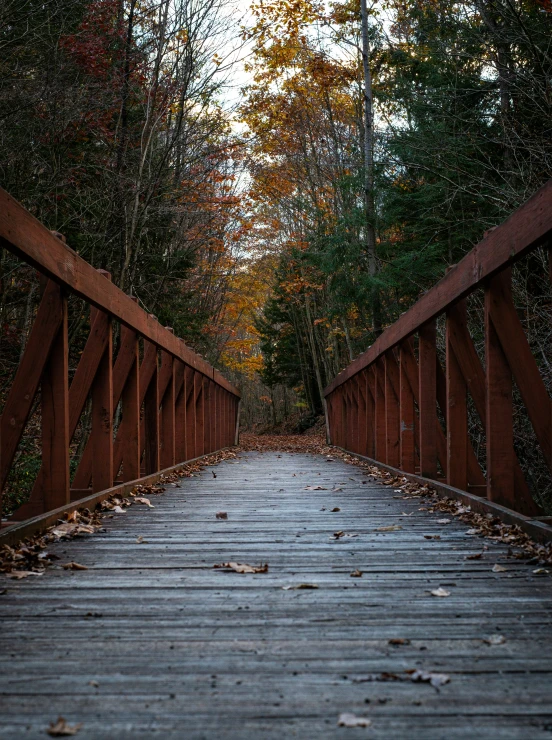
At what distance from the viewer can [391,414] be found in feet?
26.6

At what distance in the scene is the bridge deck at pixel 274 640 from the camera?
1.56 m

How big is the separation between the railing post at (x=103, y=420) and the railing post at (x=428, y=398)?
106 inches

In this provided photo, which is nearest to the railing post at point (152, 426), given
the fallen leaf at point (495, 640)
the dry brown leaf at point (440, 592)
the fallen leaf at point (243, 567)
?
the fallen leaf at point (243, 567)

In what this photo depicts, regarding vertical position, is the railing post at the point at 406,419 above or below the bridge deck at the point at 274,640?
above

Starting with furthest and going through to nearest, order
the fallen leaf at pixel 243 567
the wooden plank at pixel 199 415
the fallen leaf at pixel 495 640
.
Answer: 1. the wooden plank at pixel 199 415
2. the fallen leaf at pixel 243 567
3. the fallen leaf at pixel 495 640

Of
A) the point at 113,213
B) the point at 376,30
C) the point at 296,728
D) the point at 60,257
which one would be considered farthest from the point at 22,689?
the point at 376,30

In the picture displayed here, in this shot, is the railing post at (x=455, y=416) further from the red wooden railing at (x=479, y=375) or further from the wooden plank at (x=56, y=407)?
the wooden plank at (x=56, y=407)

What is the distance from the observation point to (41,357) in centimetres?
375

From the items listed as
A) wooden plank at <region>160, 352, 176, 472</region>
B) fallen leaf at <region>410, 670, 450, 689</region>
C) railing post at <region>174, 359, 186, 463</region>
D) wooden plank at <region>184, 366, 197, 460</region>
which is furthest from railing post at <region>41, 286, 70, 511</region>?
wooden plank at <region>184, 366, 197, 460</region>

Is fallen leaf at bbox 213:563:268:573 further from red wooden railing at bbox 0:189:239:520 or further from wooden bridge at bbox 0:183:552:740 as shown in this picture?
red wooden railing at bbox 0:189:239:520

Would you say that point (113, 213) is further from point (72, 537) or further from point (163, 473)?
point (72, 537)

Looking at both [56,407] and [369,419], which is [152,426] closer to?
[56,407]

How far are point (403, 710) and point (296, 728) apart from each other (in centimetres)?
26

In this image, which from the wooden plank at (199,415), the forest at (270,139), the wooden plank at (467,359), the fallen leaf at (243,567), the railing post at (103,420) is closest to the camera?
the fallen leaf at (243,567)
